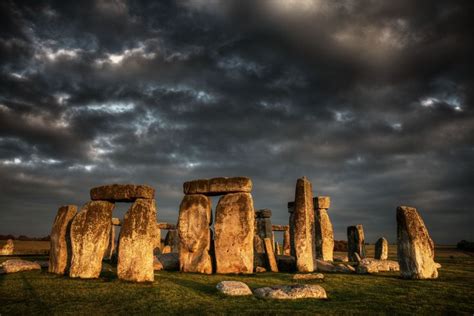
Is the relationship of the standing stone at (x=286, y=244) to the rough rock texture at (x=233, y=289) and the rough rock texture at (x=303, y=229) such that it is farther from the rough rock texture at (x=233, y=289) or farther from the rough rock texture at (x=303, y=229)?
the rough rock texture at (x=233, y=289)

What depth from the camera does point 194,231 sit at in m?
14.0

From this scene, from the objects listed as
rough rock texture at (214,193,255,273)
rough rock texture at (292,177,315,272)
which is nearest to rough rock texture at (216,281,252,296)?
rough rock texture at (214,193,255,273)

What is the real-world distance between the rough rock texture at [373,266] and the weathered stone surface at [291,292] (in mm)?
6207

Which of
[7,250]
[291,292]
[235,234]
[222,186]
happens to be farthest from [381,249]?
[7,250]

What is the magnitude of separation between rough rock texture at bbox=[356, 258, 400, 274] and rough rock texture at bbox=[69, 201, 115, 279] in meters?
9.34

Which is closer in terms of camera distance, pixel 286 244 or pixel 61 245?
pixel 61 245

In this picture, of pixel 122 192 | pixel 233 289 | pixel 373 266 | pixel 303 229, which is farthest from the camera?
pixel 373 266

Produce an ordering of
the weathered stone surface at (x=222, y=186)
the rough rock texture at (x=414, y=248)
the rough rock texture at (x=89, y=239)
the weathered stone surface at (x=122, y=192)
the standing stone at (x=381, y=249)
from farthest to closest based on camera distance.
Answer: the standing stone at (x=381, y=249), the weathered stone surface at (x=222, y=186), the rough rock texture at (x=414, y=248), the weathered stone surface at (x=122, y=192), the rough rock texture at (x=89, y=239)

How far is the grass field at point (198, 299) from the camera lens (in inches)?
244

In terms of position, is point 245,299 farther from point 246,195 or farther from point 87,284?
point 246,195

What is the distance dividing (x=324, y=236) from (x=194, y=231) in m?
9.37

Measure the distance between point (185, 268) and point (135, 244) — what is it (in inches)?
171

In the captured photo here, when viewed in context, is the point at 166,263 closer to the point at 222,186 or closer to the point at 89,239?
the point at 222,186

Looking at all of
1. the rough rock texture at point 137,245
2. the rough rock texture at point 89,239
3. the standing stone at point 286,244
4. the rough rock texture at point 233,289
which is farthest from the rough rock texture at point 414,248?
the standing stone at point 286,244
